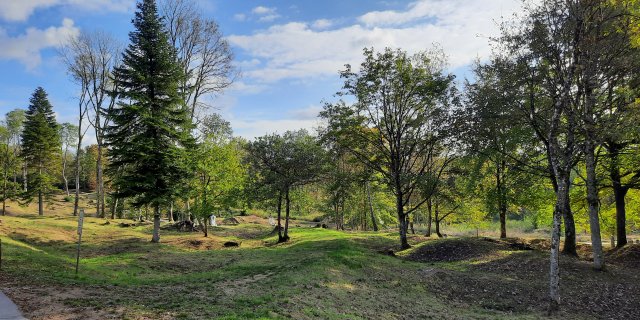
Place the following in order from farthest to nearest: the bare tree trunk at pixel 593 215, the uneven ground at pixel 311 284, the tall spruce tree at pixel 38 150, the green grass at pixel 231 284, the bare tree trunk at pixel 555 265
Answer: the tall spruce tree at pixel 38 150, the bare tree trunk at pixel 593 215, the bare tree trunk at pixel 555 265, the uneven ground at pixel 311 284, the green grass at pixel 231 284

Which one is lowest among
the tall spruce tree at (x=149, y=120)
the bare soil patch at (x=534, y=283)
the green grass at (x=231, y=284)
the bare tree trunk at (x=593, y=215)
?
the bare soil patch at (x=534, y=283)

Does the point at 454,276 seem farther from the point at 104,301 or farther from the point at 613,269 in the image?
the point at 104,301

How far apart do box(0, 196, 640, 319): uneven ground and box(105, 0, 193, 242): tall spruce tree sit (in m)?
3.74

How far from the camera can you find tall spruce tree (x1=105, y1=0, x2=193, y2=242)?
2225 centimetres

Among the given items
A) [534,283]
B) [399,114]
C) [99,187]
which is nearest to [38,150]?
[99,187]

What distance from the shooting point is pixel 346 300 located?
10188 mm

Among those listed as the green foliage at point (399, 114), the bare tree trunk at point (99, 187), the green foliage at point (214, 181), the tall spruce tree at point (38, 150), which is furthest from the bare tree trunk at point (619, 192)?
the tall spruce tree at point (38, 150)

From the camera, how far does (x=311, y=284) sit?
36.4 feet

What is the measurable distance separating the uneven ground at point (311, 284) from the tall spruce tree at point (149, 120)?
12.3 ft

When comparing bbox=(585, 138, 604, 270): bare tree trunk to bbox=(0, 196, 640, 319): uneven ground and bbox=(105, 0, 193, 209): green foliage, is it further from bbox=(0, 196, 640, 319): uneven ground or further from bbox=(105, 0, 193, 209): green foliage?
bbox=(105, 0, 193, 209): green foliage

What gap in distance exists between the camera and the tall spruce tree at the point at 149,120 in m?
22.2

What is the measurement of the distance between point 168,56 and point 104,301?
18.5 meters

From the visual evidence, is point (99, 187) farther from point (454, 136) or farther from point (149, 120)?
point (454, 136)

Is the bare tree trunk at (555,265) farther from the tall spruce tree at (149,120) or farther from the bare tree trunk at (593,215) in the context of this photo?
the tall spruce tree at (149,120)
